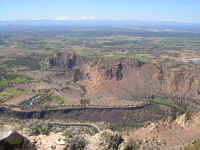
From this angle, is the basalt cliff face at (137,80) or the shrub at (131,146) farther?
the basalt cliff face at (137,80)

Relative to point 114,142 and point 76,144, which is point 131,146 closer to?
point 114,142

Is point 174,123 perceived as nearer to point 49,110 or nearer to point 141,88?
point 49,110

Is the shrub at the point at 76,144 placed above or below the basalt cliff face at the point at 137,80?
above

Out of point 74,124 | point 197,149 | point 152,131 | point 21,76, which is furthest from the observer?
point 21,76

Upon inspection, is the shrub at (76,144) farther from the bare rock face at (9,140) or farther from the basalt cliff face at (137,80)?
the basalt cliff face at (137,80)

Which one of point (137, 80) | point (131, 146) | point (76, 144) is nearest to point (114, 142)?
point (131, 146)

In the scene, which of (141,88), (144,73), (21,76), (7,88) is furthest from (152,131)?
(21,76)

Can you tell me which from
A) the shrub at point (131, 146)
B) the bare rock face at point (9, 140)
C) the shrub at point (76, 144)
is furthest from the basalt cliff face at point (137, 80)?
the bare rock face at point (9, 140)

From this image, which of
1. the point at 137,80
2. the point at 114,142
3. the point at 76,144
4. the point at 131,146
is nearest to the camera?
the point at 76,144
